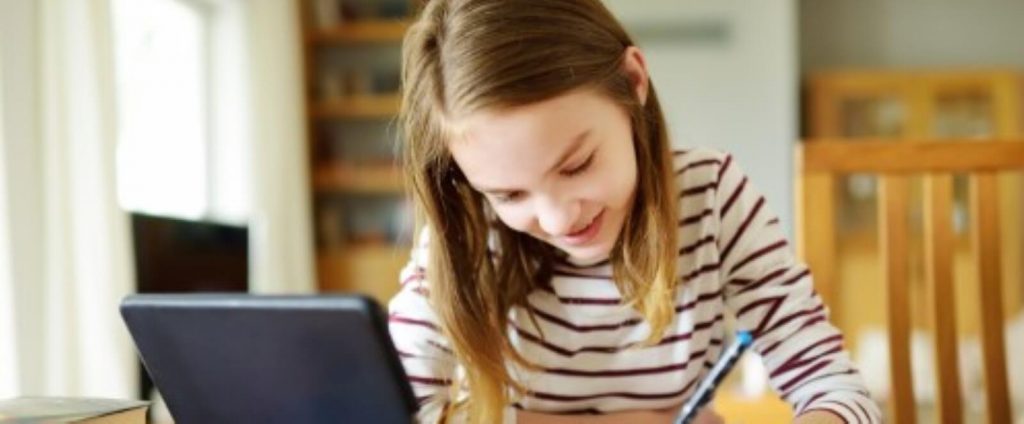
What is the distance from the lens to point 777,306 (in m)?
0.91

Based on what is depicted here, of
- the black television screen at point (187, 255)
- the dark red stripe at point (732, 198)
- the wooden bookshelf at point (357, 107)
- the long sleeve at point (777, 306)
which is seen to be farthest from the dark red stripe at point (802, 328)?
the wooden bookshelf at point (357, 107)

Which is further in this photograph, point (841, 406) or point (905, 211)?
point (905, 211)

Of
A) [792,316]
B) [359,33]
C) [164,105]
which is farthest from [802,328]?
[359,33]

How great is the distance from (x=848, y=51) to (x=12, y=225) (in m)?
3.30

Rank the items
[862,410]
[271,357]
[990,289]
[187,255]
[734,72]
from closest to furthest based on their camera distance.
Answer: [271,357], [862,410], [990,289], [187,255], [734,72]

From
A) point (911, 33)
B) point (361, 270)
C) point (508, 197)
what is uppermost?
point (911, 33)

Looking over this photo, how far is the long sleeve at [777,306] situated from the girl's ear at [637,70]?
15 centimetres

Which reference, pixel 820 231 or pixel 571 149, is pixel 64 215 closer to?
pixel 820 231

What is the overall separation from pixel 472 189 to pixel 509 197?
0.28 feet

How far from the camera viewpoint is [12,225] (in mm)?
1753

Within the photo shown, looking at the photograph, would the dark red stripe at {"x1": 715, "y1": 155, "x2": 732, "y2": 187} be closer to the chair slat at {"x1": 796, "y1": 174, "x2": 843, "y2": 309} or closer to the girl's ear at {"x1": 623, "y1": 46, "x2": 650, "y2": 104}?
the girl's ear at {"x1": 623, "y1": 46, "x2": 650, "y2": 104}

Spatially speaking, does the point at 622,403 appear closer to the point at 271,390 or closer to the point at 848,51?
the point at 271,390

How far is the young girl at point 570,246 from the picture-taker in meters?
0.75

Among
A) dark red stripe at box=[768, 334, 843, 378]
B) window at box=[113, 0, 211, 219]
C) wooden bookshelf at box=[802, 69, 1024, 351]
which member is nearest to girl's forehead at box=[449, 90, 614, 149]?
dark red stripe at box=[768, 334, 843, 378]
